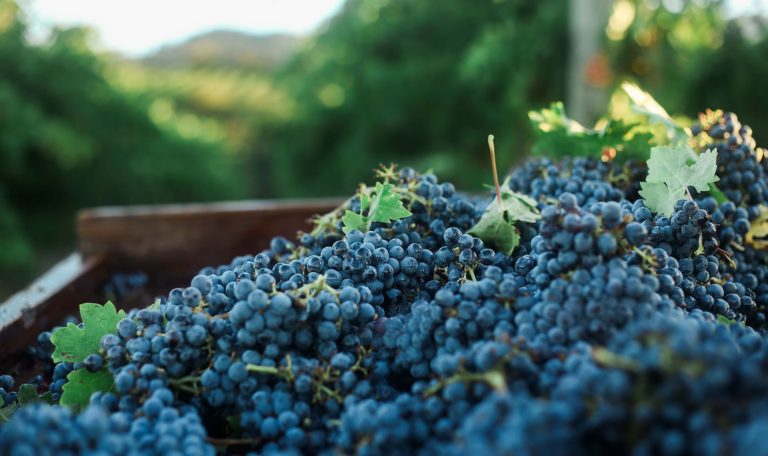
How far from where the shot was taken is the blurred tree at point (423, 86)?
2.81m

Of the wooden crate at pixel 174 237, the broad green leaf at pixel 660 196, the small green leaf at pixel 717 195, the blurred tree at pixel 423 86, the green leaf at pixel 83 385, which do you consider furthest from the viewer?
the blurred tree at pixel 423 86

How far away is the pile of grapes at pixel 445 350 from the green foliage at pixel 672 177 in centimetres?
3

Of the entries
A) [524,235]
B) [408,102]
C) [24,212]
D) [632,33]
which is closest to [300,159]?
[408,102]

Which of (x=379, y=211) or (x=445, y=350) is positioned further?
(x=379, y=211)

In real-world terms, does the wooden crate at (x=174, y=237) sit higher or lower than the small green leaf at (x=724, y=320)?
higher

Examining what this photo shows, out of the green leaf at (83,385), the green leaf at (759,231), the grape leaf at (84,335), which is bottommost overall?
the green leaf at (83,385)

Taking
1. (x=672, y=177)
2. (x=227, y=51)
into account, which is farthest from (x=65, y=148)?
(x=227, y=51)

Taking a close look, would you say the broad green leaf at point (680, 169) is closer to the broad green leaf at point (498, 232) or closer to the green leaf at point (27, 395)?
the broad green leaf at point (498, 232)

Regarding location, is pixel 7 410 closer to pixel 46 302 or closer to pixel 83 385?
pixel 83 385

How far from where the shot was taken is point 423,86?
10.1 feet

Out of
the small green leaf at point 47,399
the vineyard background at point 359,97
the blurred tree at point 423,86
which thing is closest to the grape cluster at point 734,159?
the small green leaf at point 47,399

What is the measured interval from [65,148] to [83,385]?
2512 millimetres

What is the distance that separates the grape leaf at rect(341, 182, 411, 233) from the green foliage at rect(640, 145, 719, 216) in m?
0.33

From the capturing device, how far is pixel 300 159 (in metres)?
3.56
